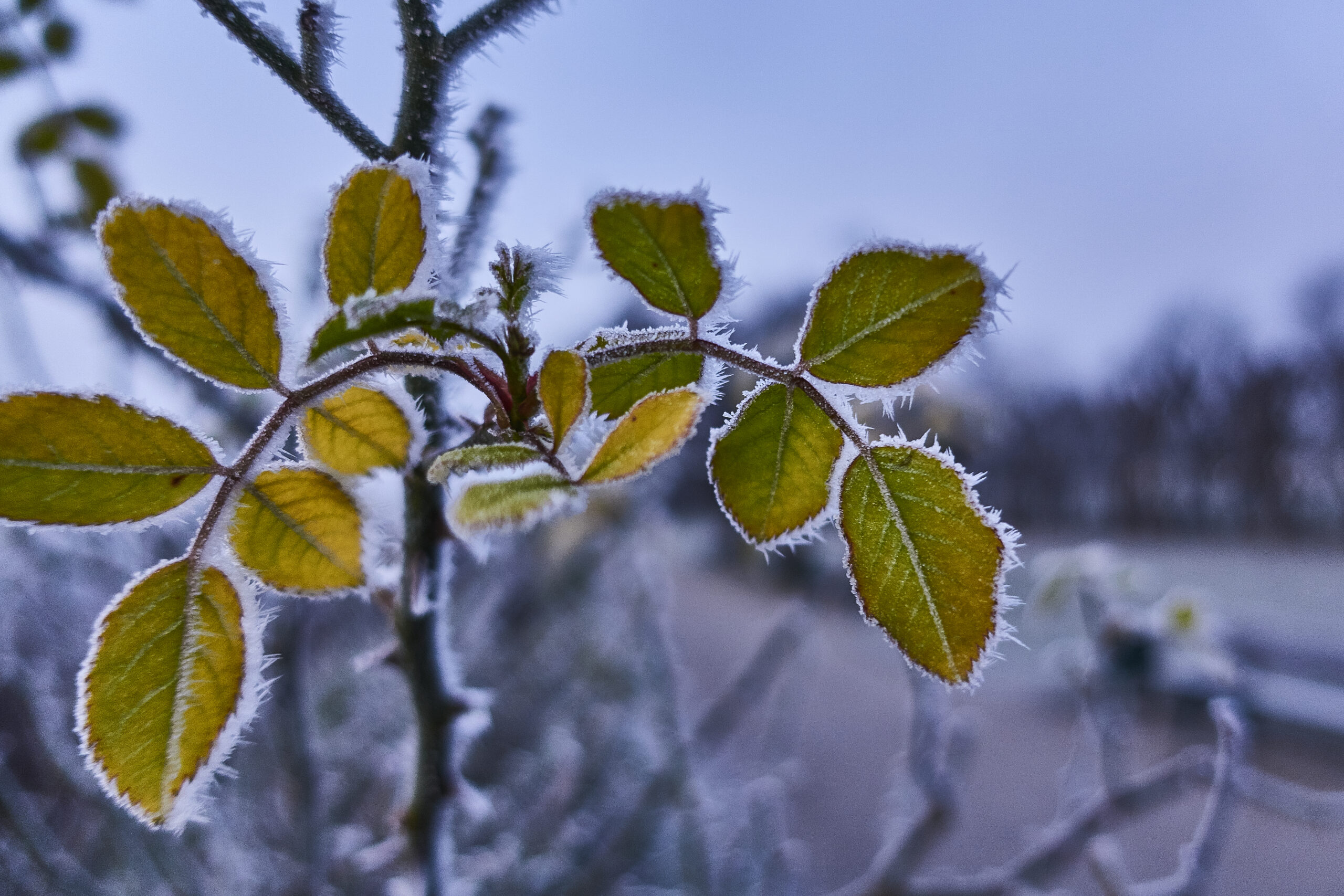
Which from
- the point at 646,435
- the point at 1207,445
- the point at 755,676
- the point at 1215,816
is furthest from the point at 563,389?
the point at 1207,445

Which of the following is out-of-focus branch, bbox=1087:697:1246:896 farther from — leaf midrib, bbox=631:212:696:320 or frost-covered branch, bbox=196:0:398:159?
frost-covered branch, bbox=196:0:398:159

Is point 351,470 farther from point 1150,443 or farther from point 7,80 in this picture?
point 1150,443

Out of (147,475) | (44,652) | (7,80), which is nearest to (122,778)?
(147,475)

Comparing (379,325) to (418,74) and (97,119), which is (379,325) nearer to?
(418,74)

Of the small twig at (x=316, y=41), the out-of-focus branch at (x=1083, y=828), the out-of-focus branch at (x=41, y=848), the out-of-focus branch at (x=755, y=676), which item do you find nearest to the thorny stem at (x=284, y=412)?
the small twig at (x=316, y=41)

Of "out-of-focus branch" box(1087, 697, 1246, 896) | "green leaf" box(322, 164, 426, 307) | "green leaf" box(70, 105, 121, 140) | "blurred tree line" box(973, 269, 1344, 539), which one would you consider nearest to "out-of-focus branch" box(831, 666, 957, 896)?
"out-of-focus branch" box(1087, 697, 1246, 896)

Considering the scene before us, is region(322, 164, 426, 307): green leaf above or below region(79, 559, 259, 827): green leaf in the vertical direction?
above
